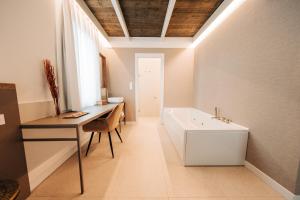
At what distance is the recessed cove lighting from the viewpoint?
75.0 inches

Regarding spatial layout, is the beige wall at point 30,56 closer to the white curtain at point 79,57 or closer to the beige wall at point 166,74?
the white curtain at point 79,57

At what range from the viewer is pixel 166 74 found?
371 cm

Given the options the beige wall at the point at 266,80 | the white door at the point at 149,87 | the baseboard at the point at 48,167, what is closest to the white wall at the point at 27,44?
the baseboard at the point at 48,167

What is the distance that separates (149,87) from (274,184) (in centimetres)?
414

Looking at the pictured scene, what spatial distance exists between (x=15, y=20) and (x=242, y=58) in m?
2.67

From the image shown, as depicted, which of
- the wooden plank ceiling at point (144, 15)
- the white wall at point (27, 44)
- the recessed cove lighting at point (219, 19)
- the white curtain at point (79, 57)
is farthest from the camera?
the wooden plank ceiling at point (144, 15)

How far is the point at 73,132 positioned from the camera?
78.0 inches

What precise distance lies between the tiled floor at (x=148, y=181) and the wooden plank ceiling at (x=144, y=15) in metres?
2.54

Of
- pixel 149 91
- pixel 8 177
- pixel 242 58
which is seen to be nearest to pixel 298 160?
pixel 242 58

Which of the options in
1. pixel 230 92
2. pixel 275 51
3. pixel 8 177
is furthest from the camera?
pixel 230 92

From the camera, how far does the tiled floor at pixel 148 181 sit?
125 cm

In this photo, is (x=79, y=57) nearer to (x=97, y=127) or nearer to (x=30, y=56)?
(x=30, y=56)

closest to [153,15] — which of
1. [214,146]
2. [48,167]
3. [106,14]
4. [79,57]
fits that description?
[106,14]

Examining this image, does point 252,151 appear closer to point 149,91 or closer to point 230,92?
point 230,92
